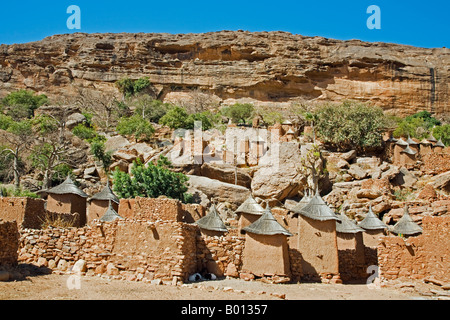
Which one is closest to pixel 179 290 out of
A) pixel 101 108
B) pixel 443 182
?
pixel 443 182

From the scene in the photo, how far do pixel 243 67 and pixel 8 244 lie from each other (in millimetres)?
49976

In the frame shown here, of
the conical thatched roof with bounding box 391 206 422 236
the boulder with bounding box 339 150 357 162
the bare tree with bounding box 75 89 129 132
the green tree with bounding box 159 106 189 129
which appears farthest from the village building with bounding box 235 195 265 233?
the bare tree with bounding box 75 89 129 132

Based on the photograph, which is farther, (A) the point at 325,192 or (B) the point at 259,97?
(B) the point at 259,97

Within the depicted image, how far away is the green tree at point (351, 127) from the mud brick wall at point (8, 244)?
86.3 feet

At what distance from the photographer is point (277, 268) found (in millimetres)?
12984

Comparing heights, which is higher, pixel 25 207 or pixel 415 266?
pixel 25 207

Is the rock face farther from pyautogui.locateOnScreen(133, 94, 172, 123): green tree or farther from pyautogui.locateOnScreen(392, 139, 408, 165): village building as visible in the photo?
pyautogui.locateOnScreen(392, 139, 408, 165): village building

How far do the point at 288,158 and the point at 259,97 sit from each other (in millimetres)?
31078

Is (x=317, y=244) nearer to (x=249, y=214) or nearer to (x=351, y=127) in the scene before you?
(x=249, y=214)

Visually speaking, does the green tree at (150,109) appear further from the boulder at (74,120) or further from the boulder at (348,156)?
the boulder at (348,156)

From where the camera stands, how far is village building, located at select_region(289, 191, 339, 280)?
14.0 meters

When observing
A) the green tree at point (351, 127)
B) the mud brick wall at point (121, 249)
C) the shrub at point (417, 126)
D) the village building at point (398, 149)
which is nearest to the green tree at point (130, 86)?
the green tree at point (351, 127)
